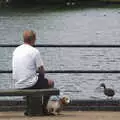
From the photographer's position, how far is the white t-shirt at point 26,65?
35.0 ft

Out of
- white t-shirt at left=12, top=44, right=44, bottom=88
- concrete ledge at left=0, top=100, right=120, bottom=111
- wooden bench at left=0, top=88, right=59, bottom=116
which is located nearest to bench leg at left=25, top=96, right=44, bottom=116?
wooden bench at left=0, top=88, right=59, bottom=116

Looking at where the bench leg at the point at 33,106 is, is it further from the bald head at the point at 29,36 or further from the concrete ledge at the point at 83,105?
the bald head at the point at 29,36

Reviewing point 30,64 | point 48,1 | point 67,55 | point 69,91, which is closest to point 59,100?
point 30,64

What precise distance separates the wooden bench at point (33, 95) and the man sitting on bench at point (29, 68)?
0.14m

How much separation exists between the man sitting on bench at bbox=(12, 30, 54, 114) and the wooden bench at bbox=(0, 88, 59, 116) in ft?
0.46

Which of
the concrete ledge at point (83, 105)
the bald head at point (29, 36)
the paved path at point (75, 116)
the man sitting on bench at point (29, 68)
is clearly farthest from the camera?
the concrete ledge at point (83, 105)

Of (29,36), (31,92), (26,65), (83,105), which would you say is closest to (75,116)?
(31,92)

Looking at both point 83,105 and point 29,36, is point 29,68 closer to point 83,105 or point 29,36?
point 29,36

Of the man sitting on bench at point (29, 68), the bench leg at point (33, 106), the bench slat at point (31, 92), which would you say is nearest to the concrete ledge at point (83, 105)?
the bench leg at point (33, 106)

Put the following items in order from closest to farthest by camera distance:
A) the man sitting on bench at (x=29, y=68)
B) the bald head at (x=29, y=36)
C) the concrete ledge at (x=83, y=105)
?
the bald head at (x=29, y=36), the man sitting on bench at (x=29, y=68), the concrete ledge at (x=83, y=105)

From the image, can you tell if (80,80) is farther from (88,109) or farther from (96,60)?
(88,109)

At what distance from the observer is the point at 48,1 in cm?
12850

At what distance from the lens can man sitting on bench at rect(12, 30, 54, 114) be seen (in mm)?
10672

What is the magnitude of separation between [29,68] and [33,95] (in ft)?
1.45
